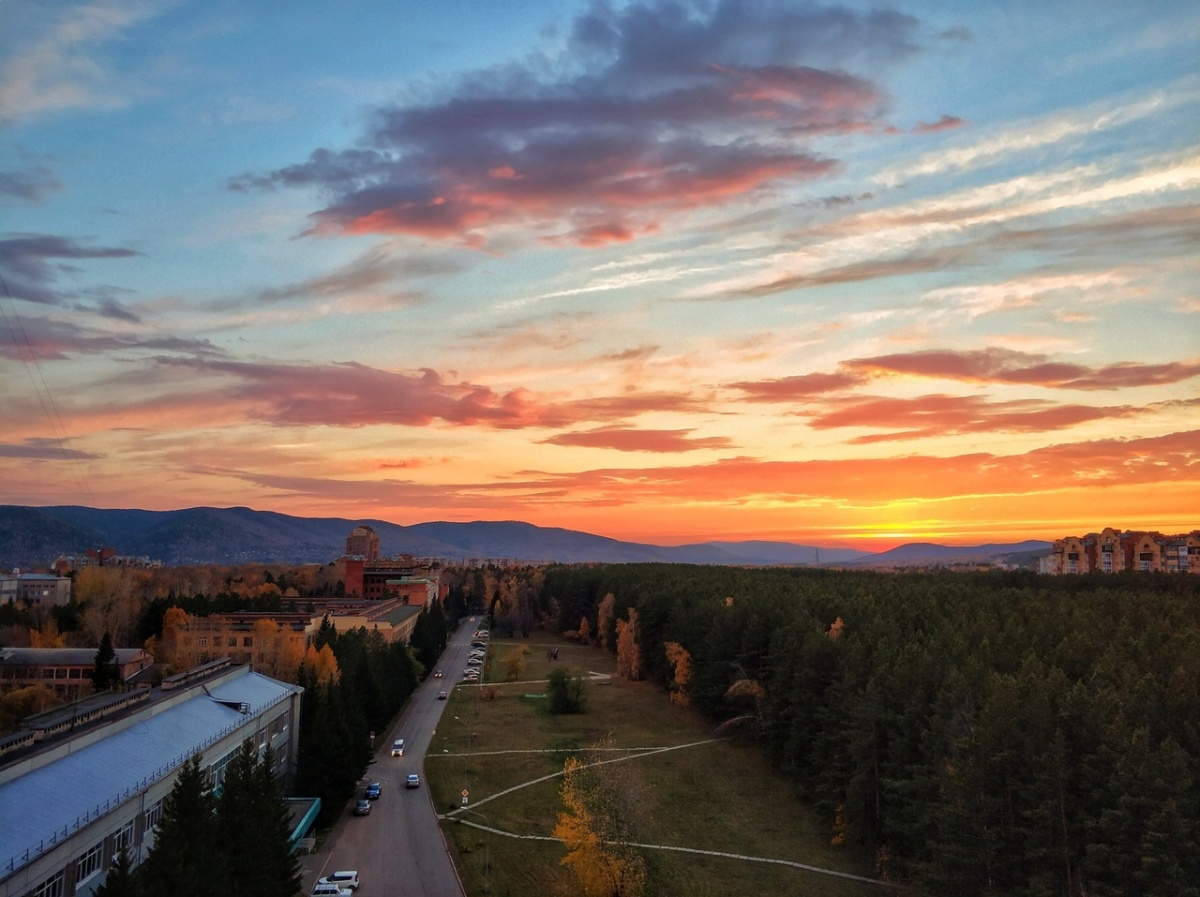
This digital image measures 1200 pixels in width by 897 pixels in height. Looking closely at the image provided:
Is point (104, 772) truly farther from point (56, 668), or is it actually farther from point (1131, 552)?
point (1131, 552)

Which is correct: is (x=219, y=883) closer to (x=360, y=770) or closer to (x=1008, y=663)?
(x=360, y=770)

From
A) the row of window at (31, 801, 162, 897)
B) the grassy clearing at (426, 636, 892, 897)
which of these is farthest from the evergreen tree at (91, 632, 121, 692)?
the row of window at (31, 801, 162, 897)

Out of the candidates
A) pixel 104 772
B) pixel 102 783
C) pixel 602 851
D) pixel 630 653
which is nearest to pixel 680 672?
pixel 630 653

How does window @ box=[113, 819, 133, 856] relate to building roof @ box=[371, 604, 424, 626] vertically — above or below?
below

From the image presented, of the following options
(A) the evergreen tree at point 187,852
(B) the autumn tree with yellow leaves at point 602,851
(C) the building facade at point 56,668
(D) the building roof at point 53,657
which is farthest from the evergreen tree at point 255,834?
(D) the building roof at point 53,657

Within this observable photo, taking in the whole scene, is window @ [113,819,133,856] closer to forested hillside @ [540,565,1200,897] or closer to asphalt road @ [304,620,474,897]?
asphalt road @ [304,620,474,897]

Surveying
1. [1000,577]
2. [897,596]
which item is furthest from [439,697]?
[1000,577]

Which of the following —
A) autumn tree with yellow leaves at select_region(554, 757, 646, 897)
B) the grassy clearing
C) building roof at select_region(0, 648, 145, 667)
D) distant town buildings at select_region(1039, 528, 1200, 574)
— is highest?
distant town buildings at select_region(1039, 528, 1200, 574)
